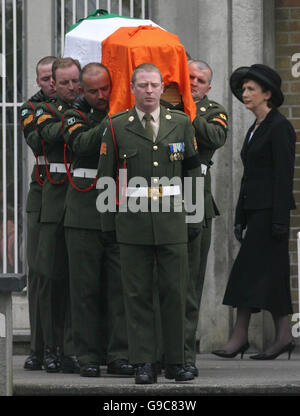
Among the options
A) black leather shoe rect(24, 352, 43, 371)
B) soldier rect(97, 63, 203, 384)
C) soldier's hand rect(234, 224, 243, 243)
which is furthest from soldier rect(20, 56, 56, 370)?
soldier's hand rect(234, 224, 243, 243)

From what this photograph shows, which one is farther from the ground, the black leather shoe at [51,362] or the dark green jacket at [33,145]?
the dark green jacket at [33,145]

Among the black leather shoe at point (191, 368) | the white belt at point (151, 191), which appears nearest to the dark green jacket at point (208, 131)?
the white belt at point (151, 191)

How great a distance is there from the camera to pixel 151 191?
7.56 meters

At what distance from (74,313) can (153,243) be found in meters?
0.96

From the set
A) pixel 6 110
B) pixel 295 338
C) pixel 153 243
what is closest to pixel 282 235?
pixel 295 338

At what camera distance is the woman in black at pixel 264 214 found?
905cm

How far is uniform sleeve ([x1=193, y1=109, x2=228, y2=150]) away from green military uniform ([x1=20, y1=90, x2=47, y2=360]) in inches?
40.4

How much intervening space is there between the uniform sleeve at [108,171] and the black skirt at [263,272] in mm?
1734

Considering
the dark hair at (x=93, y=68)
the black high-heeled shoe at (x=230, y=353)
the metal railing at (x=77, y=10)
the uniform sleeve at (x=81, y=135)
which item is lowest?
the black high-heeled shoe at (x=230, y=353)

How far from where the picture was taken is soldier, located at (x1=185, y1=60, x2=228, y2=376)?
8070mm

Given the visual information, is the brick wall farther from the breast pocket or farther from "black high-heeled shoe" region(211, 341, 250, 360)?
the breast pocket

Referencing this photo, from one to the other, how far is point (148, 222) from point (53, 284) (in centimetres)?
120

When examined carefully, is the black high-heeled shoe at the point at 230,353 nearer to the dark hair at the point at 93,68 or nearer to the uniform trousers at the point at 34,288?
the uniform trousers at the point at 34,288
